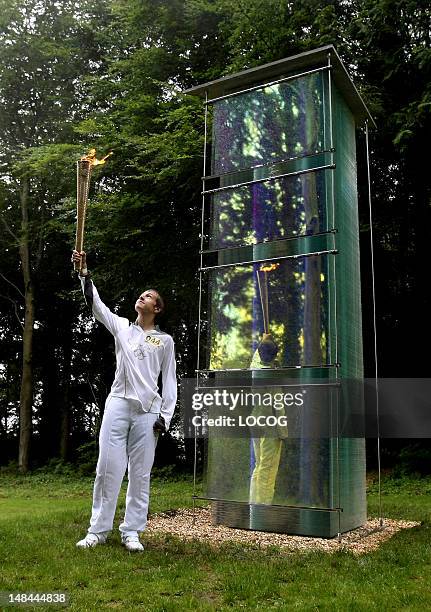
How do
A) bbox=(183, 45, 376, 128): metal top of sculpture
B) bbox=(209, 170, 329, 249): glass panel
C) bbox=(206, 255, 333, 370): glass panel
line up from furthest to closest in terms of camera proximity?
1. bbox=(183, 45, 376, 128): metal top of sculpture
2. bbox=(209, 170, 329, 249): glass panel
3. bbox=(206, 255, 333, 370): glass panel

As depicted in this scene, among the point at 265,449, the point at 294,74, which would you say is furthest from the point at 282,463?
the point at 294,74

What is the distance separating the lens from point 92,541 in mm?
4715

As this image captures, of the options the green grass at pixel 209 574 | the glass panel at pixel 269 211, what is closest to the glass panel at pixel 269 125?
the glass panel at pixel 269 211

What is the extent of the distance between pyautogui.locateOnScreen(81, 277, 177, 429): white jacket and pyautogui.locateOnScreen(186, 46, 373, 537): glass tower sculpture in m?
1.03

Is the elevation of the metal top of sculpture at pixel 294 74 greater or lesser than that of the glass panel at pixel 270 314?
greater

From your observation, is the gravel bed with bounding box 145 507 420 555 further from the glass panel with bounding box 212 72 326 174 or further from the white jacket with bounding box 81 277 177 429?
the glass panel with bounding box 212 72 326 174

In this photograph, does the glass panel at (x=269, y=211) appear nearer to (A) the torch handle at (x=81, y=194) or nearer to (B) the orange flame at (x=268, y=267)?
(B) the orange flame at (x=268, y=267)

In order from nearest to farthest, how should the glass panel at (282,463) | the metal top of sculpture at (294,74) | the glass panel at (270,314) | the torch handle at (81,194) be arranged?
the torch handle at (81,194), the glass panel at (282,463), the glass panel at (270,314), the metal top of sculpture at (294,74)

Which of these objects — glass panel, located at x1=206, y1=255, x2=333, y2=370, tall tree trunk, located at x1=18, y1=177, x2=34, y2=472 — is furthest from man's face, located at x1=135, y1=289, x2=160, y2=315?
tall tree trunk, located at x1=18, y1=177, x2=34, y2=472

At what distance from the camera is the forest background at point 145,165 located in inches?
427

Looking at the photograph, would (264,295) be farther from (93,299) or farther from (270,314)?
(93,299)

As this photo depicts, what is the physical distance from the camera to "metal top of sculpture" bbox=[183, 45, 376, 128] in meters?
5.95

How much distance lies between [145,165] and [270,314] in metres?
6.55

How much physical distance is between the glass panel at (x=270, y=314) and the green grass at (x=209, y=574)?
1.58m
